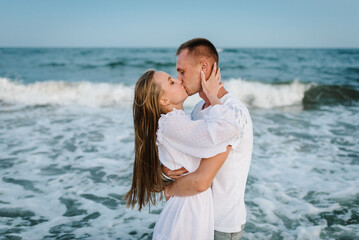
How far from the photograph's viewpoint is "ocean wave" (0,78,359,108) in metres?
12.9

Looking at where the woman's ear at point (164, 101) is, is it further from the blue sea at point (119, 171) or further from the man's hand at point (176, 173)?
the blue sea at point (119, 171)

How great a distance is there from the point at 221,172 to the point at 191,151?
1.13 ft

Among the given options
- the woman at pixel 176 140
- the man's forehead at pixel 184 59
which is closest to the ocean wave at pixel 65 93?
the man's forehead at pixel 184 59

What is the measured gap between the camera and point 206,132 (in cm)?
181

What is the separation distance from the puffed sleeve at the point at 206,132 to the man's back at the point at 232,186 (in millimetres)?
177

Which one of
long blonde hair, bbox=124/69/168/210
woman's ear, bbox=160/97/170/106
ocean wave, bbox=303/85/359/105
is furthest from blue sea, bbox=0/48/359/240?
woman's ear, bbox=160/97/170/106

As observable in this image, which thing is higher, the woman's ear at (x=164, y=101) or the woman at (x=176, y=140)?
the woman's ear at (x=164, y=101)

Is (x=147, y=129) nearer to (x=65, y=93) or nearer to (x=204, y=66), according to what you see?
(x=204, y=66)

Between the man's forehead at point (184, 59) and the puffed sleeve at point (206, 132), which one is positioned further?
the man's forehead at point (184, 59)

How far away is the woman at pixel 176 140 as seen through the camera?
1.82m

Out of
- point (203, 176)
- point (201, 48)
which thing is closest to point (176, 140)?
point (203, 176)

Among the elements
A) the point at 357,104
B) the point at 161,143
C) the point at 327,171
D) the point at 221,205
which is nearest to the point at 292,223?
the point at 327,171

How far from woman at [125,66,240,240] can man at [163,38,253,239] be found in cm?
7

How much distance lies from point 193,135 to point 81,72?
68.9ft
